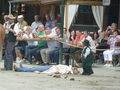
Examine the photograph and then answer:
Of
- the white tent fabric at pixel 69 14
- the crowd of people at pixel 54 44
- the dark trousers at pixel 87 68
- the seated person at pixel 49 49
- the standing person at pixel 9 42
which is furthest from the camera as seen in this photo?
the white tent fabric at pixel 69 14

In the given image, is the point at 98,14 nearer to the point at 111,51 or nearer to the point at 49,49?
the point at 111,51

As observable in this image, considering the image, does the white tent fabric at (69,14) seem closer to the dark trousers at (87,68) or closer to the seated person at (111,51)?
the seated person at (111,51)

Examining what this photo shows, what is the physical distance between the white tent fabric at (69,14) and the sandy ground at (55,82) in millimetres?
5571

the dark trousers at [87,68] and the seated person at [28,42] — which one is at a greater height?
the seated person at [28,42]

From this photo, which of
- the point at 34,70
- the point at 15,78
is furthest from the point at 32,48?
the point at 15,78

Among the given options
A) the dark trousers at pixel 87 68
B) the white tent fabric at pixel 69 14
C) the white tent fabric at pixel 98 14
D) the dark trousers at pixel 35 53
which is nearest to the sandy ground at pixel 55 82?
the dark trousers at pixel 87 68

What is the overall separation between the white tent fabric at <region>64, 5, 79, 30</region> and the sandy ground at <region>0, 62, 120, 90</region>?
5571mm

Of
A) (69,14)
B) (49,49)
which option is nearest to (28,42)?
(49,49)

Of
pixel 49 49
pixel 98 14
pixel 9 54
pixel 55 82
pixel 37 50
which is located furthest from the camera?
pixel 98 14

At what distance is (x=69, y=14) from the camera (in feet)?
76.8

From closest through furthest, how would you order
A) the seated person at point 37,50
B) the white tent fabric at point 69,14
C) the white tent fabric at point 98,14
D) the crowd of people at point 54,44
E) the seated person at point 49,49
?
1. the crowd of people at point 54,44
2. the seated person at point 49,49
3. the seated person at point 37,50
4. the white tent fabric at point 69,14
5. the white tent fabric at point 98,14

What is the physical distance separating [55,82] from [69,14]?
8.71 metres

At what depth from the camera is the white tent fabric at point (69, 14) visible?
23344mm

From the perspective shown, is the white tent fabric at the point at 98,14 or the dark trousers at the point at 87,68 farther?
the white tent fabric at the point at 98,14
